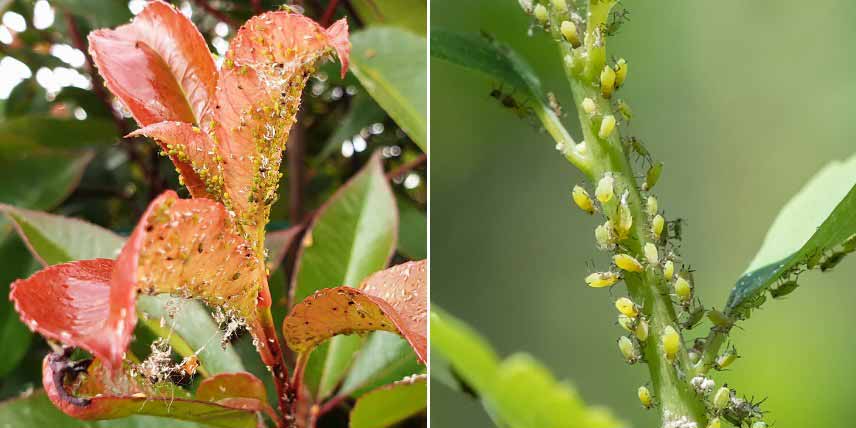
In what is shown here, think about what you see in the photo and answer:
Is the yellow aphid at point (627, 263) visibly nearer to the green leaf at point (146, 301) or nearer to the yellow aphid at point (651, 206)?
the yellow aphid at point (651, 206)

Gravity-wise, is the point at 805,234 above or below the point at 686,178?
below

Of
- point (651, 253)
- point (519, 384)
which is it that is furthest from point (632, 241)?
point (519, 384)

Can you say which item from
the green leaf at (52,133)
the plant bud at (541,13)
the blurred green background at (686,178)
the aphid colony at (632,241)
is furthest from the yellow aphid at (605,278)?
the green leaf at (52,133)

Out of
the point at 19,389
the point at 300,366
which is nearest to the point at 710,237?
the point at 300,366

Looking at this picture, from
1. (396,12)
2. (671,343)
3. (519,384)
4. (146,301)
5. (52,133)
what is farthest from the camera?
(52,133)

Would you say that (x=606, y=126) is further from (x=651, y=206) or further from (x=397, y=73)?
(x=397, y=73)

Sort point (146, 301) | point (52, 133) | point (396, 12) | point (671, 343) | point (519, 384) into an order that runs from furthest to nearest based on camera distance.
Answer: point (52, 133), point (396, 12), point (146, 301), point (671, 343), point (519, 384)

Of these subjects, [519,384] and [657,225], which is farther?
[657,225]
